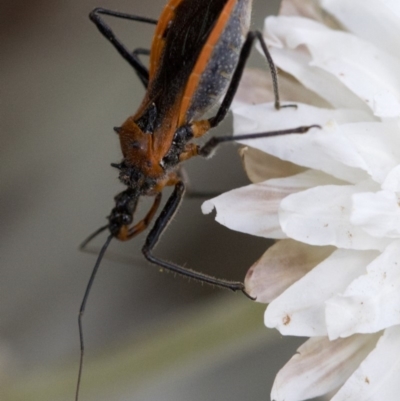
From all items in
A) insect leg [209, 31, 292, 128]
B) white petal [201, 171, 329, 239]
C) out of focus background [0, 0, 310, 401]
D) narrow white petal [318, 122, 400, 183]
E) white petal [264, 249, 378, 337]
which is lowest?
out of focus background [0, 0, 310, 401]

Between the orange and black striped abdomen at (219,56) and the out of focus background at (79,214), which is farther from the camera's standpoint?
the out of focus background at (79,214)

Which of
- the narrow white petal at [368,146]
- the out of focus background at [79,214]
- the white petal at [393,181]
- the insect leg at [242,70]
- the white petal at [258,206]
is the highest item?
the insect leg at [242,70]

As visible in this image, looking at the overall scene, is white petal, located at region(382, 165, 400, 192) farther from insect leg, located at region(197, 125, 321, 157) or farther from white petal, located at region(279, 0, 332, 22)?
white petal, located at region(279, 0, 332, 22)

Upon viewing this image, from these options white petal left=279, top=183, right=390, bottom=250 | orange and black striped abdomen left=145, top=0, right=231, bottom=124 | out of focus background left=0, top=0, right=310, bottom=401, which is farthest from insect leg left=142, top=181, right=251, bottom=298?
out of focus background left=0, top=0, right=310, bottom=401

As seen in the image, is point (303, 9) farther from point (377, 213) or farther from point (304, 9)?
point (377, 213)

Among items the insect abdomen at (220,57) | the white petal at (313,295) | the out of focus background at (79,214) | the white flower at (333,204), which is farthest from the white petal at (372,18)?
the out of focus background at (79,214)

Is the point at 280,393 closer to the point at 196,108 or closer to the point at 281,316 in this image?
the point at 281,316

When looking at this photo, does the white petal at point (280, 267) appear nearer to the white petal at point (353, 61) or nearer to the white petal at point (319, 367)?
the white petal at point (319, 367)
